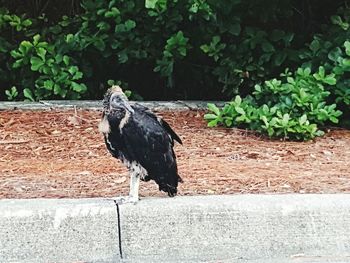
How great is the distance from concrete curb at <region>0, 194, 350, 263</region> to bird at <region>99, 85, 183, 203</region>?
0.16 m

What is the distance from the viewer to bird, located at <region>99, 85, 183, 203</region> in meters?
4.39

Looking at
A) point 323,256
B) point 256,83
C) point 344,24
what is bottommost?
point 323,256

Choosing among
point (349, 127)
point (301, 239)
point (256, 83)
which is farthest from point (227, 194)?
point (256, 83)

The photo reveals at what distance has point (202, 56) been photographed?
27.5 feet

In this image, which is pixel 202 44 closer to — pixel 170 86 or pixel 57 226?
pixel 170 86

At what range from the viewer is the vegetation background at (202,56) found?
22.3ft

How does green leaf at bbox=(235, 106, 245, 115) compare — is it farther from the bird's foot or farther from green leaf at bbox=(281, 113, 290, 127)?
the bird's foot

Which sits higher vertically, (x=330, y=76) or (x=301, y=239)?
(x=330, y=76)

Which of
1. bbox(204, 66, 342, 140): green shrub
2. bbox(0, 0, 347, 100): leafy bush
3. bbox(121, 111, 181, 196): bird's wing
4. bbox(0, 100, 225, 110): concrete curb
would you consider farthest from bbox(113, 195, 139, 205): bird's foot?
bbox(0, 100, 225, 110): concrete curb

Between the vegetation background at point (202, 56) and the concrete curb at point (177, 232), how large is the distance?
206cm

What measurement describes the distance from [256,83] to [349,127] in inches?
44.0

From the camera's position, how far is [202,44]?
8.04 m

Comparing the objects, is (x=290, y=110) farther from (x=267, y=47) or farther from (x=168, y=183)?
(x=168, y=183)

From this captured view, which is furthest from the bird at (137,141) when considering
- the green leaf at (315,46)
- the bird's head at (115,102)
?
the green leaf at (315,46)
